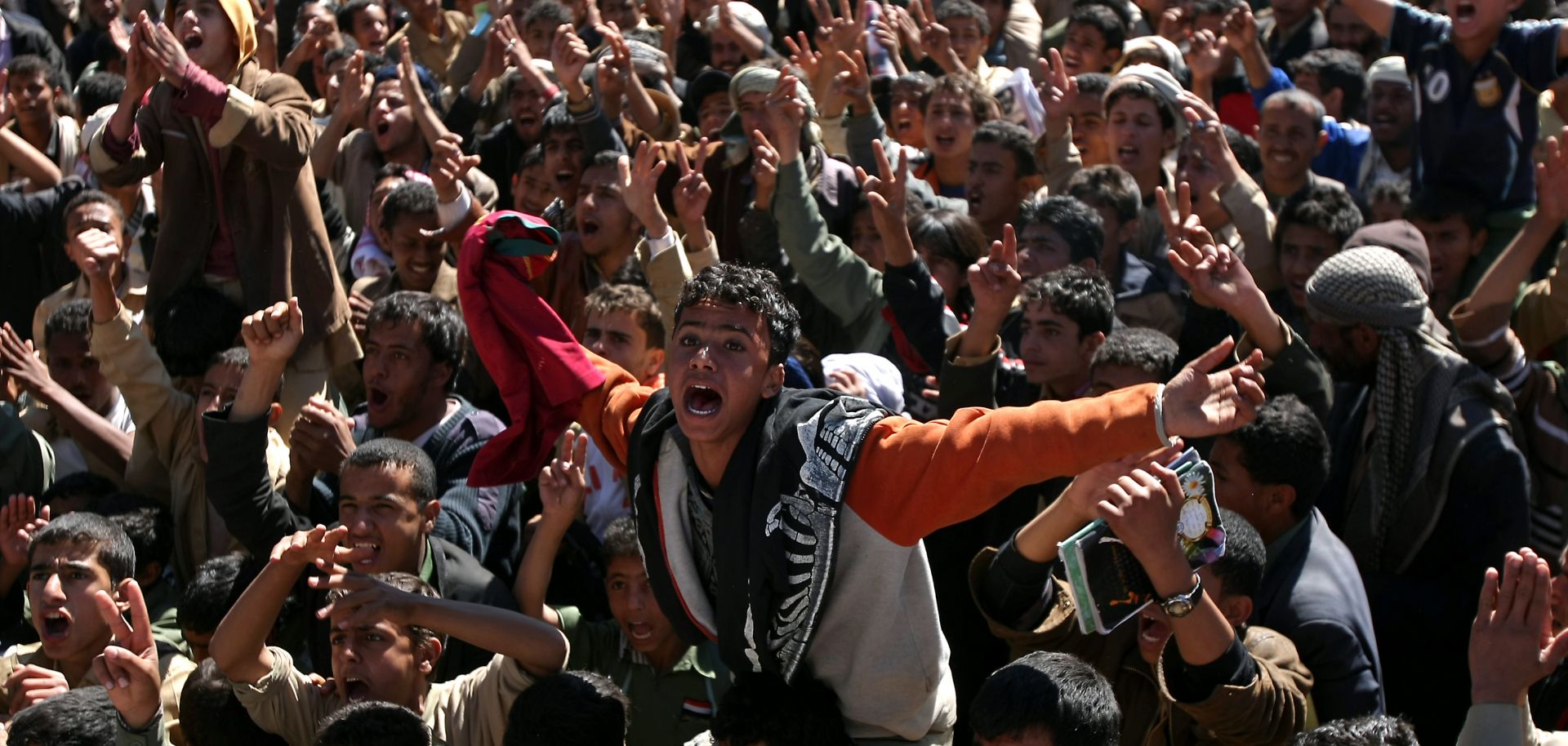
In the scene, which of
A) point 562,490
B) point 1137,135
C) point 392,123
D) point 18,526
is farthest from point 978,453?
point 392,123

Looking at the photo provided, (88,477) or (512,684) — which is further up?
(512,684)

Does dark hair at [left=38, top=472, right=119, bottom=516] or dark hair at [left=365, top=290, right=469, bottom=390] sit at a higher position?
dark hair at [left=365, top=290, right=469, bottom=390]

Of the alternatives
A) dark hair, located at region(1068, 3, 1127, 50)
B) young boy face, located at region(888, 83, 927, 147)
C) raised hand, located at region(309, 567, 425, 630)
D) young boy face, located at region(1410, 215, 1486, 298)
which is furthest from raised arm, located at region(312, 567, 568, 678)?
dark hair, located at region(1068, 3, 1127, 50)

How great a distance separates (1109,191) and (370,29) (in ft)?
16.9

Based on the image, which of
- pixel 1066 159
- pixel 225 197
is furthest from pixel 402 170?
pixel 1066 159

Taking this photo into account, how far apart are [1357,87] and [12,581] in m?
6.22

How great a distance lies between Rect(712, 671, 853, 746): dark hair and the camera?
3.60m

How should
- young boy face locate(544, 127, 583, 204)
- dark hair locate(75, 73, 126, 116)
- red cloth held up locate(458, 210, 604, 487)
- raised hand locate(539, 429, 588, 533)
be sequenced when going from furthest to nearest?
dark hair locate(75, 73, 126, 116)
young boy face locate(544, 127, 583, 204)
raised hand locate(539, 429, 588, 533)
red cloth held up locate(458, 210, 604, 487)

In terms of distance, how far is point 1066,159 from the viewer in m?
7.50

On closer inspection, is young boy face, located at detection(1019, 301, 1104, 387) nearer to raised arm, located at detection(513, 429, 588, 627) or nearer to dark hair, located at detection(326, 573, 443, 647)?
raised arm, located at detection(513, 429, 588, 627)

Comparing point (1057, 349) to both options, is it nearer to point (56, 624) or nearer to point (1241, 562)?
point (1241, 562)

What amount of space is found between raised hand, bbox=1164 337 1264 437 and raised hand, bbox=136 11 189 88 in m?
3.57

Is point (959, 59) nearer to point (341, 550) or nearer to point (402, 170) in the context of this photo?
point (402, 170)

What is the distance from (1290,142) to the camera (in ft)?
23.9
